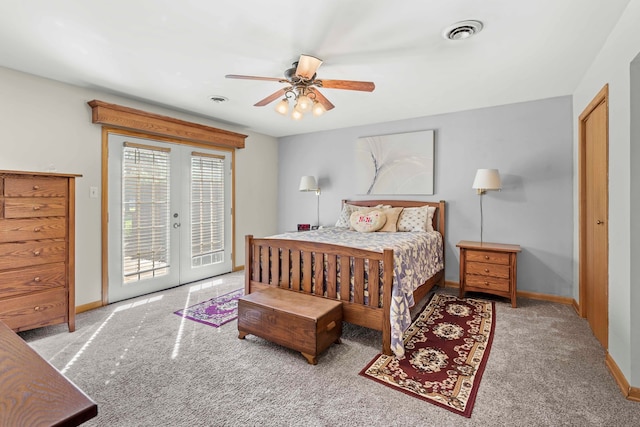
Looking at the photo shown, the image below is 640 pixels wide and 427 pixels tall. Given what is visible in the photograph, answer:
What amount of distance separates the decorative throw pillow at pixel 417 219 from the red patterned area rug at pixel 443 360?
1.14 meters

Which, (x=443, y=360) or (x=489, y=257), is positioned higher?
(x=489, y=257)

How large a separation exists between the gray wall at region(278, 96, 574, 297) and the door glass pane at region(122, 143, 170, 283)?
2.40 metres

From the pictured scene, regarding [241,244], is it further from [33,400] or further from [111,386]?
[33,400]

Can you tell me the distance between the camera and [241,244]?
514 cm

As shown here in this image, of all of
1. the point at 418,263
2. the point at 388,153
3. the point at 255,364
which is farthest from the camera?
the point at 388,153

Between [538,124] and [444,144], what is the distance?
1.05 metres

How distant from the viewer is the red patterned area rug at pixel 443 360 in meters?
1.92

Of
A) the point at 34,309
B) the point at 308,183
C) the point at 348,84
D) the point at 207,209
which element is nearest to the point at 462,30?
the point at 348,84

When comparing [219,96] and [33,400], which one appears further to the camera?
[219,96]

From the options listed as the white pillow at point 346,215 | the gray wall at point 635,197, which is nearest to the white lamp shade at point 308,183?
the white pillow at point 346,215

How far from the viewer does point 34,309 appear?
2.58 metres

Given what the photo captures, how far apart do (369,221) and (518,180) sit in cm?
185

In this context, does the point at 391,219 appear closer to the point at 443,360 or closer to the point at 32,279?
the point at 443,360

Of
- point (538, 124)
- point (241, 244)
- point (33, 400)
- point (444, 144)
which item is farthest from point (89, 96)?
point (538, 124)
